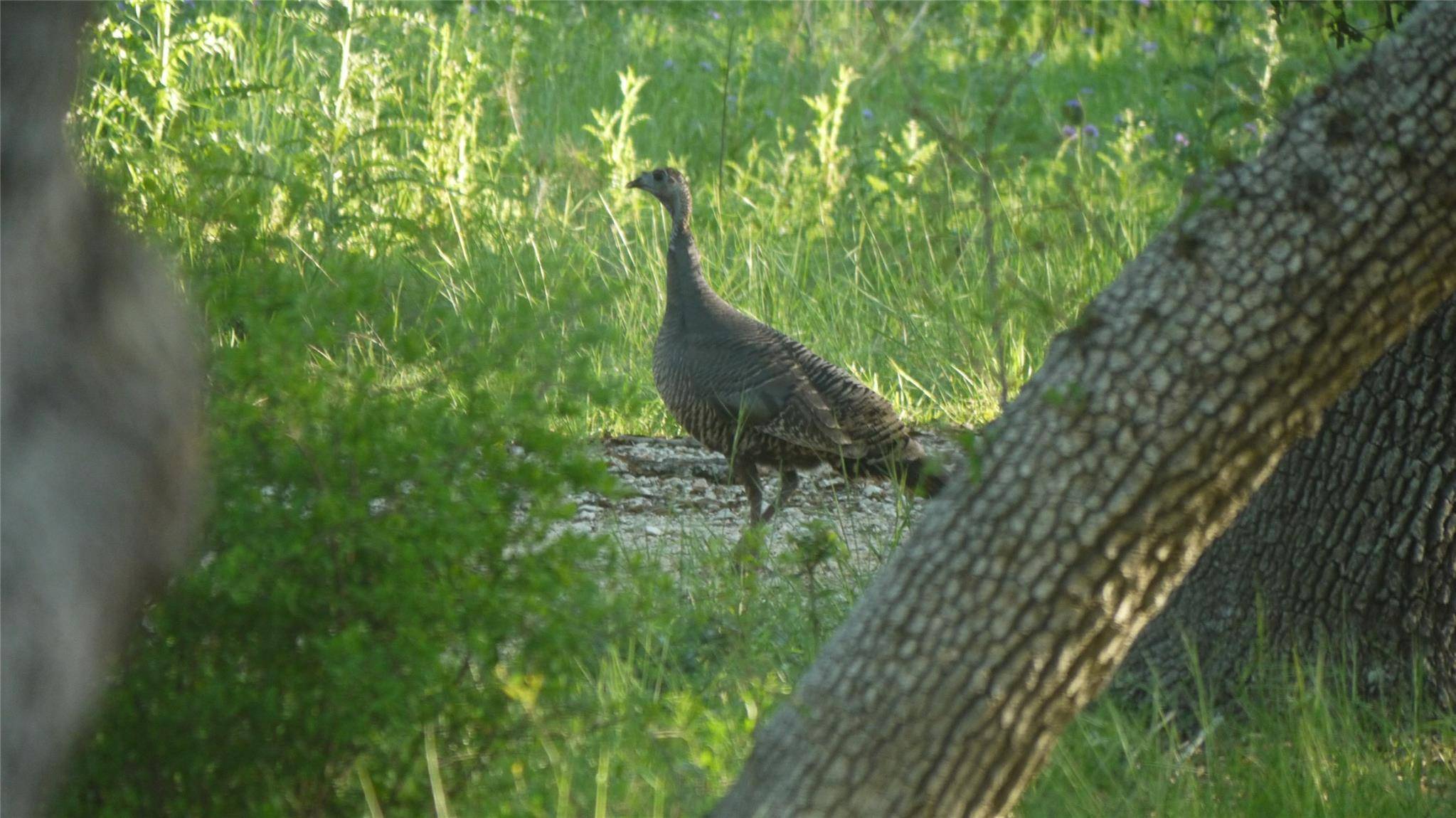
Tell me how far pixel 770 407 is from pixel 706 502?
0.57 m

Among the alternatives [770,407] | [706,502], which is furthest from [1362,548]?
[706,502]

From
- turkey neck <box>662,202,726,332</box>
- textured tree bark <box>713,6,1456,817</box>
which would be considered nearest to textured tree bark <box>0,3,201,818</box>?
textured tree bark <box>713,6,1456,817</box>

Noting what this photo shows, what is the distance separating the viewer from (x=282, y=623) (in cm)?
241

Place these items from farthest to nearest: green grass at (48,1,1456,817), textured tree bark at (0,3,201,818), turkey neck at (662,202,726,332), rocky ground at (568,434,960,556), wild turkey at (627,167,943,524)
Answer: turkey neck at (662,202,726,332)
wild turkey at (627,167,943,524)
rocky ground at (568,434,960,556)
green grass at (48,1,1456,817)
textured tree bark at (0,3,201,818)

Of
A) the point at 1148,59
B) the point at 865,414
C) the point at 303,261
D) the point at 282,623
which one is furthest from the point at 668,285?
the point at 1148,59

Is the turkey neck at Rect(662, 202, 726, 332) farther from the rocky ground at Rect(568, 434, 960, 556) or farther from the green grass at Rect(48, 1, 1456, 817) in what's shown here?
the rocky ground at Rect(568, 434, 960, 556)

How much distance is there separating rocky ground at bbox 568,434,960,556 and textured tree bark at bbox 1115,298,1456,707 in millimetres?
1085

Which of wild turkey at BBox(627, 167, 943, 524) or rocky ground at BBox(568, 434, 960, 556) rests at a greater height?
wild turkey at BBox(627, 167, 943, 524)

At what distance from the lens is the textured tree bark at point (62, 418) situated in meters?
1.37

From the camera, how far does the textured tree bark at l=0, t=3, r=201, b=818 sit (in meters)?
1.37

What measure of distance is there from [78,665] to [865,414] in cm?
423

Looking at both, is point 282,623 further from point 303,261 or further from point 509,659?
point 303,261

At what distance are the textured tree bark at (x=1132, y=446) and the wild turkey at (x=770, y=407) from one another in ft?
9.45

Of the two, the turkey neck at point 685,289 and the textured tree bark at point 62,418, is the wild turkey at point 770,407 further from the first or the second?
the textured tree bark at point 62,418
